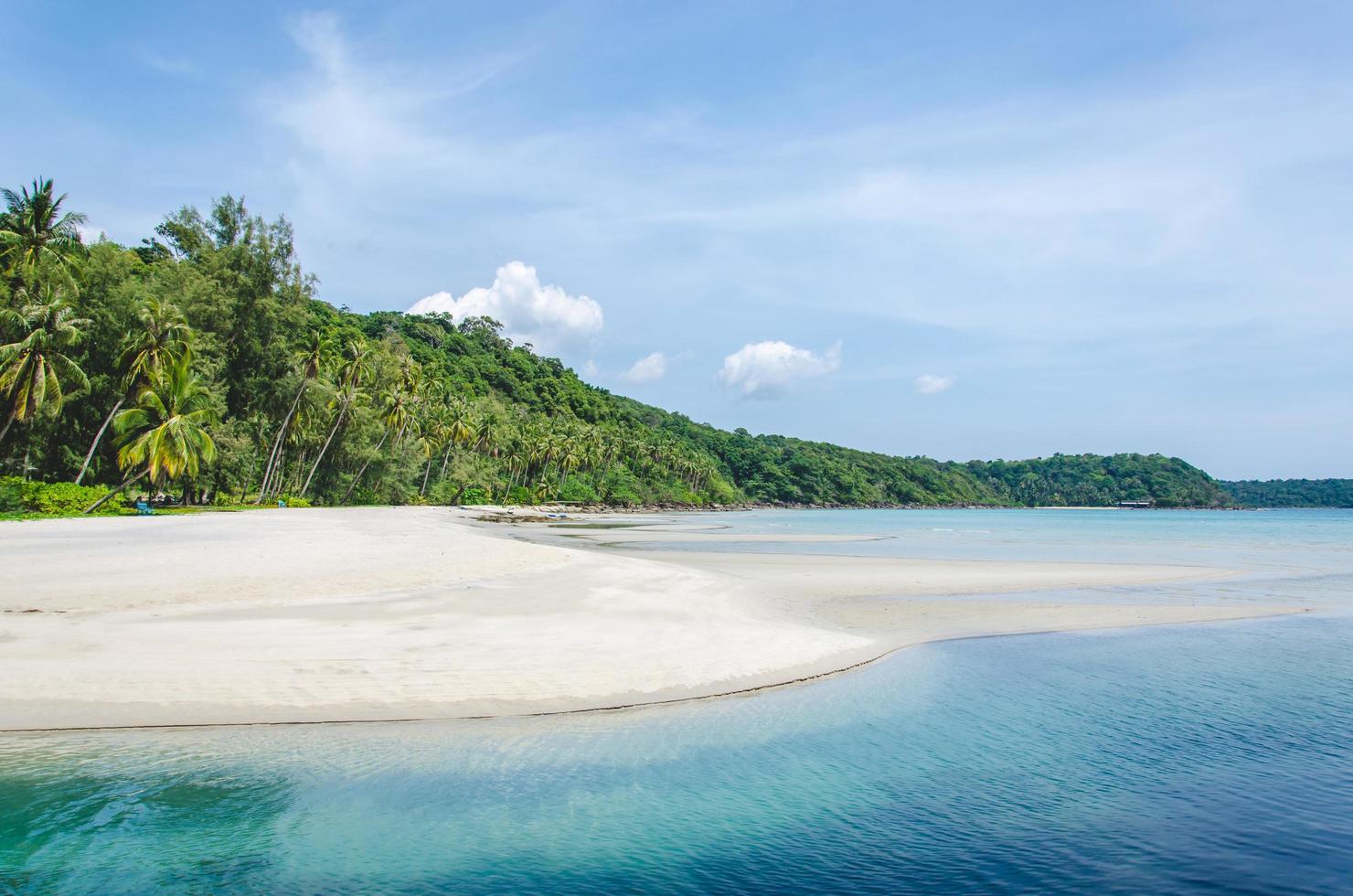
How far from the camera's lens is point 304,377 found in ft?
171

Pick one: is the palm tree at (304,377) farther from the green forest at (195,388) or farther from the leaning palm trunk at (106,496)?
the leaning palm trunk at (106,496)

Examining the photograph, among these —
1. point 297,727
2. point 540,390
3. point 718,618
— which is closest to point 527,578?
point 718,618

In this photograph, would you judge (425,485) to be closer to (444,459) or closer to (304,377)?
(444,459)

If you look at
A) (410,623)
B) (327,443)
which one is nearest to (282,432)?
(327,443)

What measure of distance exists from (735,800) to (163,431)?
130 ft

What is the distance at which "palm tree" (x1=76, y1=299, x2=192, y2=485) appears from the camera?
37.5 m

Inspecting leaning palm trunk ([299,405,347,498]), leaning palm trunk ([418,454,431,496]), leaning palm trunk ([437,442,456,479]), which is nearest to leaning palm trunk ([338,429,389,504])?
leaning palm trunk ([299,405,347,498])

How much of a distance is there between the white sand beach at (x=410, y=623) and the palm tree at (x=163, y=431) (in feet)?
39.7

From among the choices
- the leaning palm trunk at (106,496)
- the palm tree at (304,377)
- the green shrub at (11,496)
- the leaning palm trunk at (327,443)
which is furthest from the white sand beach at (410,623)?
the leaning palm trunk at (327,443)

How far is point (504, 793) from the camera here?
293 inches

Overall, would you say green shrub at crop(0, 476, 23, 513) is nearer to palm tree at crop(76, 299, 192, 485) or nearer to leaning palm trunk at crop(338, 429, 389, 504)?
palm tree at crop(76, 299, 192, 485)

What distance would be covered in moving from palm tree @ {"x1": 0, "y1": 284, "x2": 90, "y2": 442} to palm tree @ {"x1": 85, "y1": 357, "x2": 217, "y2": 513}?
300 cm

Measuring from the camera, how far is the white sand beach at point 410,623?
9.50m

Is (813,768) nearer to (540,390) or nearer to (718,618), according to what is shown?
(718,618)
